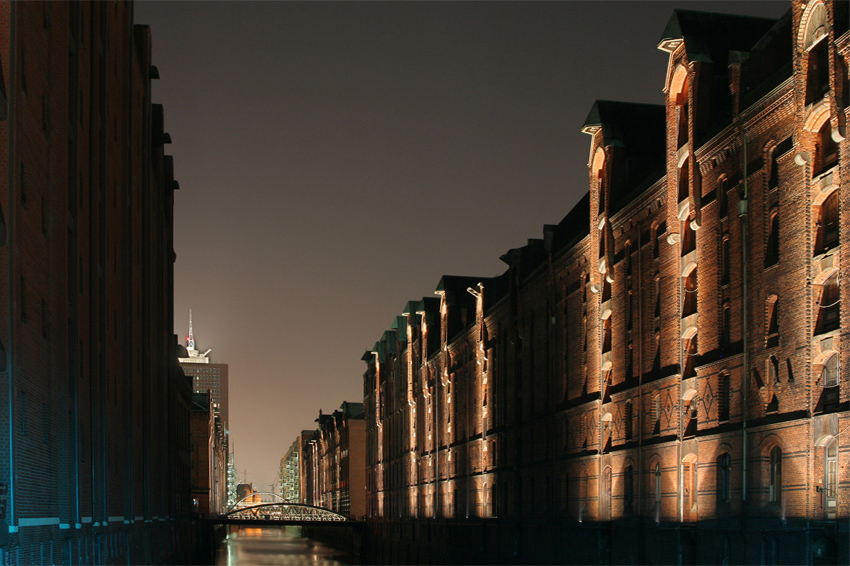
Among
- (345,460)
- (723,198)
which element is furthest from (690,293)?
(345,460)

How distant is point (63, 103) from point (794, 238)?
63.6 ft

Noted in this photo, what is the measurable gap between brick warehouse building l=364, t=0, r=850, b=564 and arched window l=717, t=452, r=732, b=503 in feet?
0.20

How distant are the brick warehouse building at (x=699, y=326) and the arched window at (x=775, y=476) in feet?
0.18

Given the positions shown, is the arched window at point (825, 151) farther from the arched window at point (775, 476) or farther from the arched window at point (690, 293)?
the arched window at point (690, 293)

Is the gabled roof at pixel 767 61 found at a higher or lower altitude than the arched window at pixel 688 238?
higher

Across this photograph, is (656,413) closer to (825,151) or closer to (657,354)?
(657,354)

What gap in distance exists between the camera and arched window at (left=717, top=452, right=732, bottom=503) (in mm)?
34844

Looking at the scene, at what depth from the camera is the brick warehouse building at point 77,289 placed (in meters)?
22.0

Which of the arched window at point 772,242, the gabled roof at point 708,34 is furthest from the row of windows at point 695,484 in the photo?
the gabled roof at point 708,34

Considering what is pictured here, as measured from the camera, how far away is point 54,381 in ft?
90.7

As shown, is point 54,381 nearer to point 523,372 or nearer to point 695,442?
point 695,442

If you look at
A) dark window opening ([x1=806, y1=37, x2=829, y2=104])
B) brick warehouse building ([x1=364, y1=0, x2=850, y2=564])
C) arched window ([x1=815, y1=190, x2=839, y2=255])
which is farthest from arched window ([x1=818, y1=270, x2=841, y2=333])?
dark window opening ([x1=806, y1=37, x2=829, y2=104])

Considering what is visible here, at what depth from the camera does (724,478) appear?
35125mm

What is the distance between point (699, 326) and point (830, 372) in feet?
25.7
